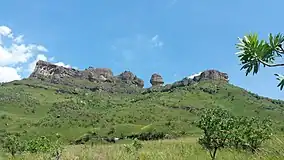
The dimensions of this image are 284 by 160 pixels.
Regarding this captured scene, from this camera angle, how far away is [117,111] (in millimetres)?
156500

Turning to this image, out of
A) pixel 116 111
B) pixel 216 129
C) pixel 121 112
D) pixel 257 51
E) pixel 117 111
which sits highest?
pixel 116 111

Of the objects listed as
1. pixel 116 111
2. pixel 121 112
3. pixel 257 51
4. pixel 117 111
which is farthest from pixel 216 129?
pixel 116 111

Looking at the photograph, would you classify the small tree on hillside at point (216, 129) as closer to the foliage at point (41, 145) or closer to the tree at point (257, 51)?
the foliage at point (41, 145)

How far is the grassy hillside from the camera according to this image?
121 m

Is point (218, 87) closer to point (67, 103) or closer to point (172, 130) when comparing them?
point (67, 103)

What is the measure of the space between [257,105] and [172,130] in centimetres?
5379

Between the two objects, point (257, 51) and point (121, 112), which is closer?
point (257, 51)

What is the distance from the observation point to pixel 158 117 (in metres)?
140

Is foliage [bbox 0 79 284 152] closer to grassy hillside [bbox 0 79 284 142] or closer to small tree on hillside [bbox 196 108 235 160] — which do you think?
grassy hillside [bbox 0 79 284 142]

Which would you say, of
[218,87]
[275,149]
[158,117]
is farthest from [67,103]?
[275,149]

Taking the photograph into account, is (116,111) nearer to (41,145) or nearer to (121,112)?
(121,112)

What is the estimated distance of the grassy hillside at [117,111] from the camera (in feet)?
398

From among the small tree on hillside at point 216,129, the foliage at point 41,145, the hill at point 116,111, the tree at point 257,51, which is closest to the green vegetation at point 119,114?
the hill at point 116,111

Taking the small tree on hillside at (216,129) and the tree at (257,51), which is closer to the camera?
the tree at (257,51)
